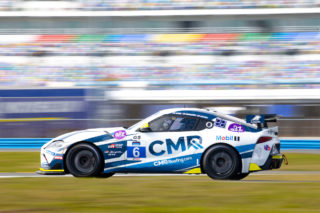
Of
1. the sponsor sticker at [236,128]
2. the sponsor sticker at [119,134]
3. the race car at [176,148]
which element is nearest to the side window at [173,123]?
the race car at [176,148]

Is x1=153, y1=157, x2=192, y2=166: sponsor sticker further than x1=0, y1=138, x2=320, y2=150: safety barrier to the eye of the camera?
No

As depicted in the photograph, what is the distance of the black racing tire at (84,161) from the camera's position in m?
8.09

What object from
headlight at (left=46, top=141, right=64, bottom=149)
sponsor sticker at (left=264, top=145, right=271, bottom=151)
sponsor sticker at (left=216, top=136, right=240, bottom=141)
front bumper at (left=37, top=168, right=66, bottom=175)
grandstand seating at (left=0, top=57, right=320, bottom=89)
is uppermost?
grandstand seating at (left=0, top=57, right=320, bottom=89)

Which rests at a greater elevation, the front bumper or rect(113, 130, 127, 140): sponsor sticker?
rect(113, 130, 127, 140): sponsor sticker

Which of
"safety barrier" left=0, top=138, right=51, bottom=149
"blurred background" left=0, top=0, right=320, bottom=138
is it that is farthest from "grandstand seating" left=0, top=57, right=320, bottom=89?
"safety barrier" left=0, top=138, right=51, bottom=149

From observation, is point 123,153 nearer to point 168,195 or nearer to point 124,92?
point 168,195

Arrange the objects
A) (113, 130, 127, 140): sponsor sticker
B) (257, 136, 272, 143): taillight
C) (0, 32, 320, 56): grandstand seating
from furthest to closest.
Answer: (0, 32, 320, 56): grandstand seating
(113, 130, 127, 140): sponsor sticker
(257, 136, 272, 143): taillight

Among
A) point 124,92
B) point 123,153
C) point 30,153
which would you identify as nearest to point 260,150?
point 123,153

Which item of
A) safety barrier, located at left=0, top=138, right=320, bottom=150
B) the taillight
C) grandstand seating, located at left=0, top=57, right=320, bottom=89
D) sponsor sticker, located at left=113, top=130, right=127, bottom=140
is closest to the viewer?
the taillight

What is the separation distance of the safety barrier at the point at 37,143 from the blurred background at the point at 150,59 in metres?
0.16

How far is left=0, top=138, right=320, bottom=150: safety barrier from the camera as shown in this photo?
1556cm

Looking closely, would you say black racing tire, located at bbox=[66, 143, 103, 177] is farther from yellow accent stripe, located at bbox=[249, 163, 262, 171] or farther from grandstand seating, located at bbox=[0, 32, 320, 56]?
grandstand seating, located at bbox=[0, 32, 320, 56]

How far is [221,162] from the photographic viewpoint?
790 centimetres

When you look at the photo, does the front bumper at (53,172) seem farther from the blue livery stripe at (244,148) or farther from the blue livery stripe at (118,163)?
the blue livery stripe at (244,148)
